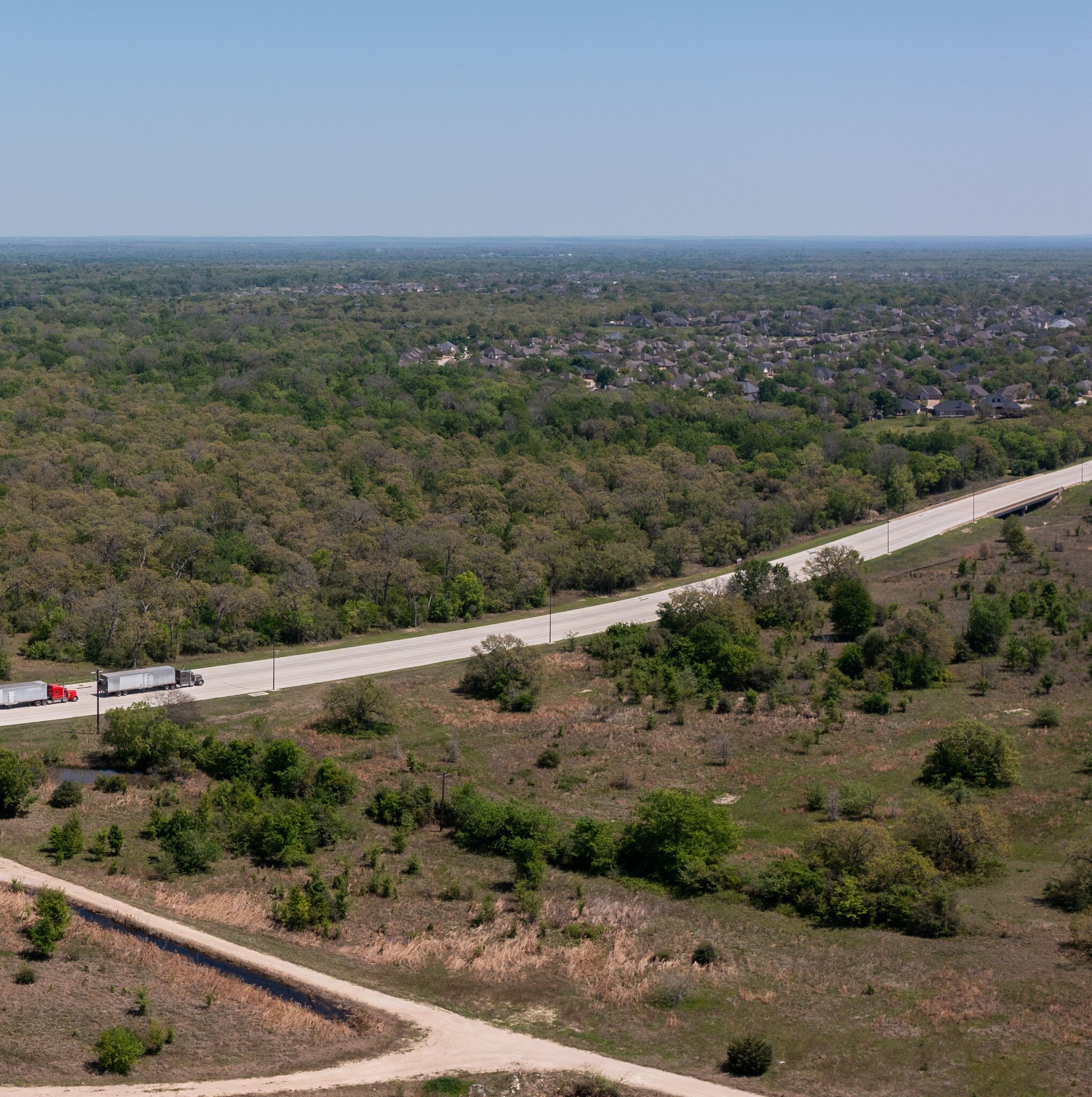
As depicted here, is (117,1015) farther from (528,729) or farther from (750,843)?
(528,729)

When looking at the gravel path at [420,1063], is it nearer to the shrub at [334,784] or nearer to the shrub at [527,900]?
the shrub at [527,900]

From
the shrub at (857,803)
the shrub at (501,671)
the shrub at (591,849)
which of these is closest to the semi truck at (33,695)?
the shrub at (501,671)

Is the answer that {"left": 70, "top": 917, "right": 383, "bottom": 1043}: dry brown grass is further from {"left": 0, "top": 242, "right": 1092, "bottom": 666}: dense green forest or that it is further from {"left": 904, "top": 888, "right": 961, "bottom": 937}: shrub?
{"left": 0, "top": 242, "right": 1092, "bottom": 666}: dense green forest

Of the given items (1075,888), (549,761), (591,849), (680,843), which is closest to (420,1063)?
(591,849)

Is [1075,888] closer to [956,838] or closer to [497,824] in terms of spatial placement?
[956,838]

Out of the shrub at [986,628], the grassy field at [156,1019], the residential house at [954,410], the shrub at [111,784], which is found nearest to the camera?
the grassy field at [156,1019]

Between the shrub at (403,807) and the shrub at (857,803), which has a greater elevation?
the shrub at (857,803)
